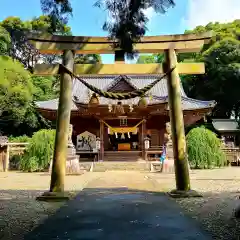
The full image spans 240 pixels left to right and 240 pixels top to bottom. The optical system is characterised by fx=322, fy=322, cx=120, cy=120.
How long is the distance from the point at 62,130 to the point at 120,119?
16.6 metres

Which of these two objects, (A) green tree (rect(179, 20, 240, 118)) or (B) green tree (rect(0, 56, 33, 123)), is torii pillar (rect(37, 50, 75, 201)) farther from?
(A) green tree (rect(179, 20, 240, 118))

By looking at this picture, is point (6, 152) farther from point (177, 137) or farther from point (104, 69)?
point (177, 137)

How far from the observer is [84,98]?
2602cm

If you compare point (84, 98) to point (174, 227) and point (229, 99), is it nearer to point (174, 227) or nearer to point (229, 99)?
point (229, 99)

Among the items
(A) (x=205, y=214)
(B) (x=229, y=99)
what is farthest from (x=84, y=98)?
(A) (x=205, y=214)

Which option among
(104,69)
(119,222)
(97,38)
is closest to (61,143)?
→ (104,69)

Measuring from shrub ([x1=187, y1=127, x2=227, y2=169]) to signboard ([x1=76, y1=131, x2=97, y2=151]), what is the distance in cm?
815

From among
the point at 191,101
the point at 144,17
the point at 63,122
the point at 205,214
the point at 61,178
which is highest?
the point at 191,101

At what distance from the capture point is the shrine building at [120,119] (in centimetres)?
2202

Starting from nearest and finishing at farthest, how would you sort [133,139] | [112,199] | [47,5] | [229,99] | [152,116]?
[47,5]
[112,199]
[152,116]
[133,139]
[229,99]

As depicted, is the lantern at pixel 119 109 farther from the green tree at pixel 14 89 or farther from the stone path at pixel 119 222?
the stone path at pixel 119 222

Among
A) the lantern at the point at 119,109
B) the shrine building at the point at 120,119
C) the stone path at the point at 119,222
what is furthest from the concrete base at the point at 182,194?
the shrine building at the point at 120,119

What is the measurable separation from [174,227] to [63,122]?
3.92 metres

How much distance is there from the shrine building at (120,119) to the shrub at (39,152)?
4.24 metres
